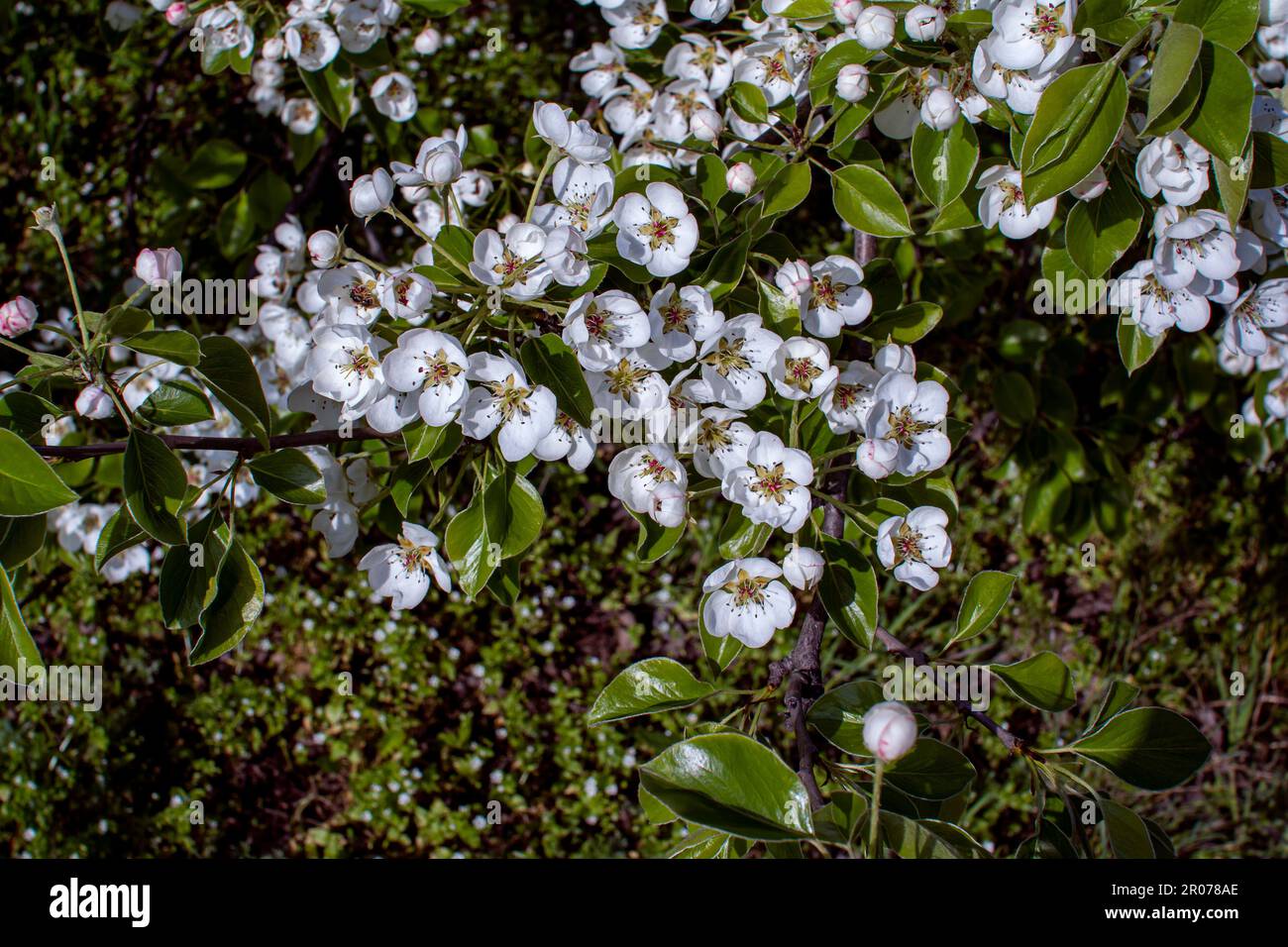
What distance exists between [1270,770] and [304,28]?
3.28 metres

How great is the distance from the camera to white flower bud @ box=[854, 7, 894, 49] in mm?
1383

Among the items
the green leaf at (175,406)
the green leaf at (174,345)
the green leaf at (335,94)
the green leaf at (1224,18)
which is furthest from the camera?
the green leaf at (335,94)

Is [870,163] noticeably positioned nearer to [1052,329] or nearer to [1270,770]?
[1052,329]

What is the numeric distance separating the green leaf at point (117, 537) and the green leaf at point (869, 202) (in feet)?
4.04

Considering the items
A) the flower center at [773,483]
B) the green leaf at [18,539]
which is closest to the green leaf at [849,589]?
the flower center at [773,483]

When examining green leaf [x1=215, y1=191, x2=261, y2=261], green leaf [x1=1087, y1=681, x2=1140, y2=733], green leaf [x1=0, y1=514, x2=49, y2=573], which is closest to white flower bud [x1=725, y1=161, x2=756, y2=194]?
green leaf [x1=1087, y1=681, x2=1140, y2=733]

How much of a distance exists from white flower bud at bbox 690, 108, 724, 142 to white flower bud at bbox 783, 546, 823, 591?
76 centimetres

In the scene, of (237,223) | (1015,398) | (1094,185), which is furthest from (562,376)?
(237,223)

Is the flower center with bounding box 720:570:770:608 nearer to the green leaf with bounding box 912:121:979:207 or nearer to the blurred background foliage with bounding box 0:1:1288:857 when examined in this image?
the green leaf with bounding box 912:121:979:207

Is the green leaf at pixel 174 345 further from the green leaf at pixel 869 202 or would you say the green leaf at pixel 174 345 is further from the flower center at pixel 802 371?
the green leaf at pixel 869 202

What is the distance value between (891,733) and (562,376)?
2.07ft

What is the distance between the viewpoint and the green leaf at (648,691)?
147 cm

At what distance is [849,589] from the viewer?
153 cm
